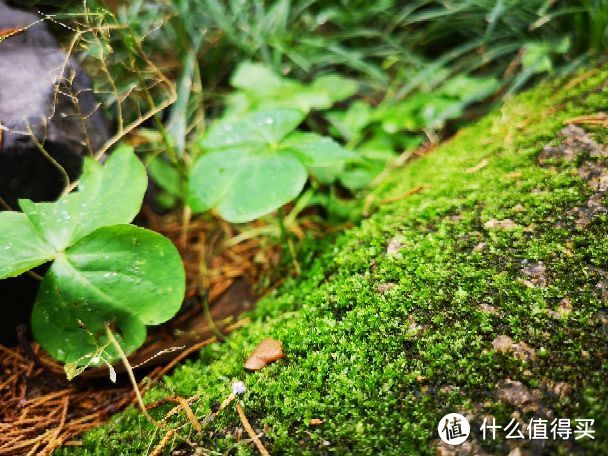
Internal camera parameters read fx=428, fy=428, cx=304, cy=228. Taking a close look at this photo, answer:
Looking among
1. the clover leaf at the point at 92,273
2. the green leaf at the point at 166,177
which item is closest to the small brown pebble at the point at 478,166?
the clover leaf at the point at 92,273

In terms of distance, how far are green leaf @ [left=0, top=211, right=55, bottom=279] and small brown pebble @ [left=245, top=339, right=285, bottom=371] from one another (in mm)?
715

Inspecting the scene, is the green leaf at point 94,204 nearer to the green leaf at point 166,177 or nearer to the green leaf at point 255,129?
the green leaf at point 255,129

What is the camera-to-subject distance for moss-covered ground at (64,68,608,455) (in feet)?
3.36

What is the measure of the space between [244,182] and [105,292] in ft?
1.99

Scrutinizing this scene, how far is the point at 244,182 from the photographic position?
1.61 meters

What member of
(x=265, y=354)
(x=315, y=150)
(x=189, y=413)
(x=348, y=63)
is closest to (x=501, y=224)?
(x=315, y=150)

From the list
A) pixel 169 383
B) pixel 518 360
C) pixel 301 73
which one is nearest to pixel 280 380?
pixel 169 383

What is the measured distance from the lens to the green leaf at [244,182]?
1.52 meters

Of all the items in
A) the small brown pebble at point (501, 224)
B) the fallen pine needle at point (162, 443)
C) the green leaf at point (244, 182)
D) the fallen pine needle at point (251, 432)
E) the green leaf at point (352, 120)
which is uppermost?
the green leaf at point (244, 182)

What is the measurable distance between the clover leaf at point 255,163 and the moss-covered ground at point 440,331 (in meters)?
0.33

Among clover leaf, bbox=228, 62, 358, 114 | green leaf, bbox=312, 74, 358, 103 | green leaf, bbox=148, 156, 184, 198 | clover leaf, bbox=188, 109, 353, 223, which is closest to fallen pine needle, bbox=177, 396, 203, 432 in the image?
clover leaf, bbox=188, 109, 353, 223

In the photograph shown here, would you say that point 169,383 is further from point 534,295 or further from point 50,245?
point 534,295

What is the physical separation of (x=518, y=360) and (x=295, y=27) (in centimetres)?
253

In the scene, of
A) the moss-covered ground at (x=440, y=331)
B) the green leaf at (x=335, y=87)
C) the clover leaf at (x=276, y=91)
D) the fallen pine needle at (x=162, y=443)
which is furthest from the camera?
the green leaf at (x=335, y=87)
